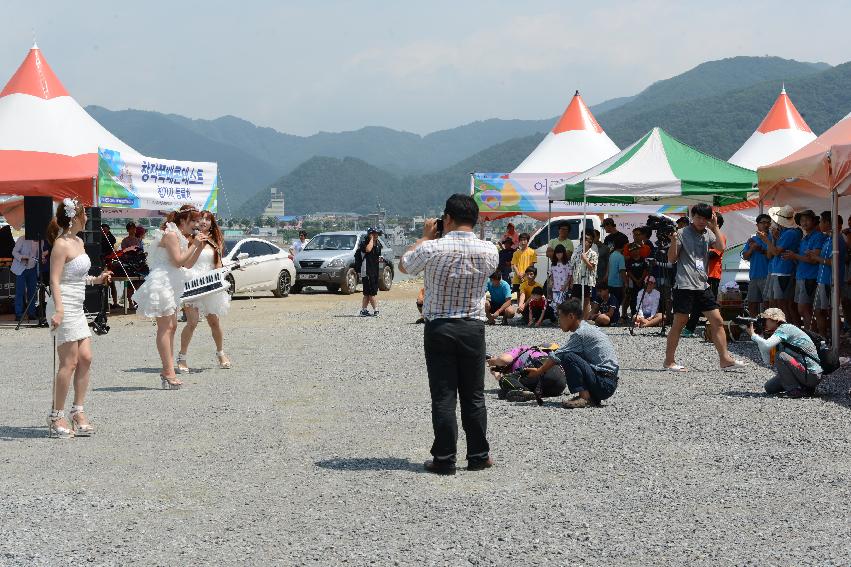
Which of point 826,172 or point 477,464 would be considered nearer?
point 477,464

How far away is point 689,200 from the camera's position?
64.0 feet

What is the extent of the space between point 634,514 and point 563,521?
44 centimetres

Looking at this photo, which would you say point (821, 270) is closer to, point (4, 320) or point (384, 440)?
point (384, 440)

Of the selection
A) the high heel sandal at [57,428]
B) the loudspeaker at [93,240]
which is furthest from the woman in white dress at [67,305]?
the loudspeaker at [93,240]

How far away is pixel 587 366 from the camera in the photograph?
9.39 m

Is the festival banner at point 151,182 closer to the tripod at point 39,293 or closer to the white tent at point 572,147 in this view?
the tripod at point 39,293

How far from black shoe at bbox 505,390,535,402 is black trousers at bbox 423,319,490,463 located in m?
2.93

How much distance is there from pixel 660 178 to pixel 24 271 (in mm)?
11438

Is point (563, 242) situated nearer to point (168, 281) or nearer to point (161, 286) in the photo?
point (168, 281)

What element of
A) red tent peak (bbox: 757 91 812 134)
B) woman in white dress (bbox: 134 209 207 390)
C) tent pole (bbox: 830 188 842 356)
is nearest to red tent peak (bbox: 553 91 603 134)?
red tent peak (bbox: 757 91 812 134)

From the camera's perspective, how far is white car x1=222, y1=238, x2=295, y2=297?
2536 centimetres

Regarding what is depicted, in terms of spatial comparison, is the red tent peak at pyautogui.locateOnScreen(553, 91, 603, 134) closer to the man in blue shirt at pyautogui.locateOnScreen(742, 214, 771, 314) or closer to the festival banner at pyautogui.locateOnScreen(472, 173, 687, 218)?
the festival banner at pyautogui.locateOnScreen(472, 173, 687, 218)

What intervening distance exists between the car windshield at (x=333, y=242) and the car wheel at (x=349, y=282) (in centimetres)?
103

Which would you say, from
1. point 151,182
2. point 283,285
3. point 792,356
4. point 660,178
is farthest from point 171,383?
point 283,285
